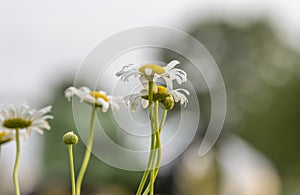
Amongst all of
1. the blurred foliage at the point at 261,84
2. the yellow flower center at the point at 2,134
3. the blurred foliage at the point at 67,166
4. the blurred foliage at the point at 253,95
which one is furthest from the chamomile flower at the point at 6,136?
the blurred foliage at the point at 261,84

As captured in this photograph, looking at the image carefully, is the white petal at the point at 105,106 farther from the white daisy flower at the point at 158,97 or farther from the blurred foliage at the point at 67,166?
the blurred foliage at the point at 67,166

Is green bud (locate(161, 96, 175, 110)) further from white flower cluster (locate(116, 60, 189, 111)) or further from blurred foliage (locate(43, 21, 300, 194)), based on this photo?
blurred foliage (locate(43, 21, 300, 194))

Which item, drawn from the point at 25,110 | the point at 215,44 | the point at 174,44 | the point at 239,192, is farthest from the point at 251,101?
the point at 25,110

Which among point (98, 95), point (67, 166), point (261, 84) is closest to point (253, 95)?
point (261, 84)

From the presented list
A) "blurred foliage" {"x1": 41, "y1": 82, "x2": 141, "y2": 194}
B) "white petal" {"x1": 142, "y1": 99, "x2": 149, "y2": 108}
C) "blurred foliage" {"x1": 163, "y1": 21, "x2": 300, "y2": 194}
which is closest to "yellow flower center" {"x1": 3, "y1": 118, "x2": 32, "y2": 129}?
"white petal" {"x1": 142, "y1": 99, "x2": 149, "y2": 108}

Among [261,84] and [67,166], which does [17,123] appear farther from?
[261,84]

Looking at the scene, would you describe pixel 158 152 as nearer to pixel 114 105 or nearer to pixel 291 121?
pixel 114 105
